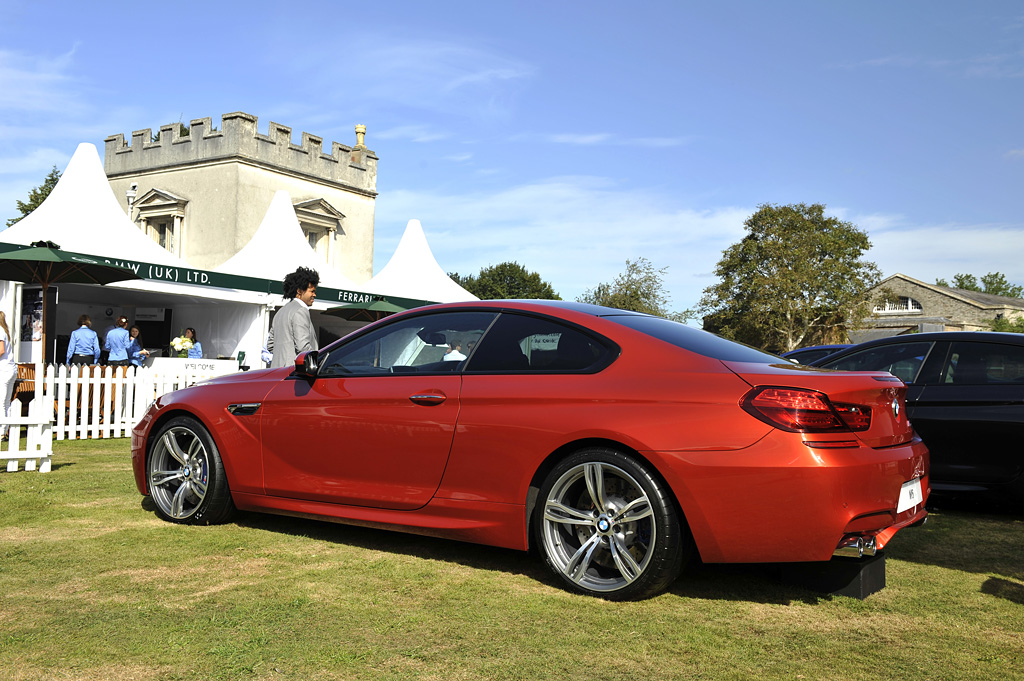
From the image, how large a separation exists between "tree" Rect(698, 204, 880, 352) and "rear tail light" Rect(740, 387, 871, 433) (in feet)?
165

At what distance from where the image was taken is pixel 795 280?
51.7m

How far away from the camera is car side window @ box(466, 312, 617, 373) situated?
4.12m

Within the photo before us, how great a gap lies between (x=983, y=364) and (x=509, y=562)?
415 cm

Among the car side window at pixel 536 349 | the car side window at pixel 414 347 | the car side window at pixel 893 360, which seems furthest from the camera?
the car side window at pixel 893 360

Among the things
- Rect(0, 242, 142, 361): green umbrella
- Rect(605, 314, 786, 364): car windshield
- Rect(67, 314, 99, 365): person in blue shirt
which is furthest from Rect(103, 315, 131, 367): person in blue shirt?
Rect(605, 314, 786, 364): car windshield

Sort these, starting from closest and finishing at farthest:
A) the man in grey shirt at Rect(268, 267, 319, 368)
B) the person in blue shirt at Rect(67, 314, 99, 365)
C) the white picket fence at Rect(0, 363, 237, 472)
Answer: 1. the man in grey shirt at Rect(268, 267, 319, 368)
2. the white picket fence at Rect(0, 363, 237, 472)
3. the person in blue shirt at Rect(67, 314, 99, 365)

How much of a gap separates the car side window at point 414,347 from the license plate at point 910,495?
2191mm

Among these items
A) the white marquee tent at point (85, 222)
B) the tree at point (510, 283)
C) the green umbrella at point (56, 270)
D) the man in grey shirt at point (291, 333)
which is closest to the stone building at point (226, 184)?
the white marquee tent at point (85, 222)

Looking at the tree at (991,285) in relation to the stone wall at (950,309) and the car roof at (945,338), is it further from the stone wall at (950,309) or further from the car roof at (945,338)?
the car roof at (945,338)

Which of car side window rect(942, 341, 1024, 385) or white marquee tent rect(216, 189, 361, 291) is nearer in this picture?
car side window rect(942, 341, 1024, 385)

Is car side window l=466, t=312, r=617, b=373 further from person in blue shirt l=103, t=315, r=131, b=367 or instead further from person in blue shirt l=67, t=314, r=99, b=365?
person in blue shirt l=103, t=315, r=131, b=367

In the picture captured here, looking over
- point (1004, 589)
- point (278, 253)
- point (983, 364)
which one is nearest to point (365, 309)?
point (278, 253)

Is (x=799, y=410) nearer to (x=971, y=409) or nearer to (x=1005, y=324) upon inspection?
(x=971, y=409)

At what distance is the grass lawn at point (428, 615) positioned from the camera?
296 cm
